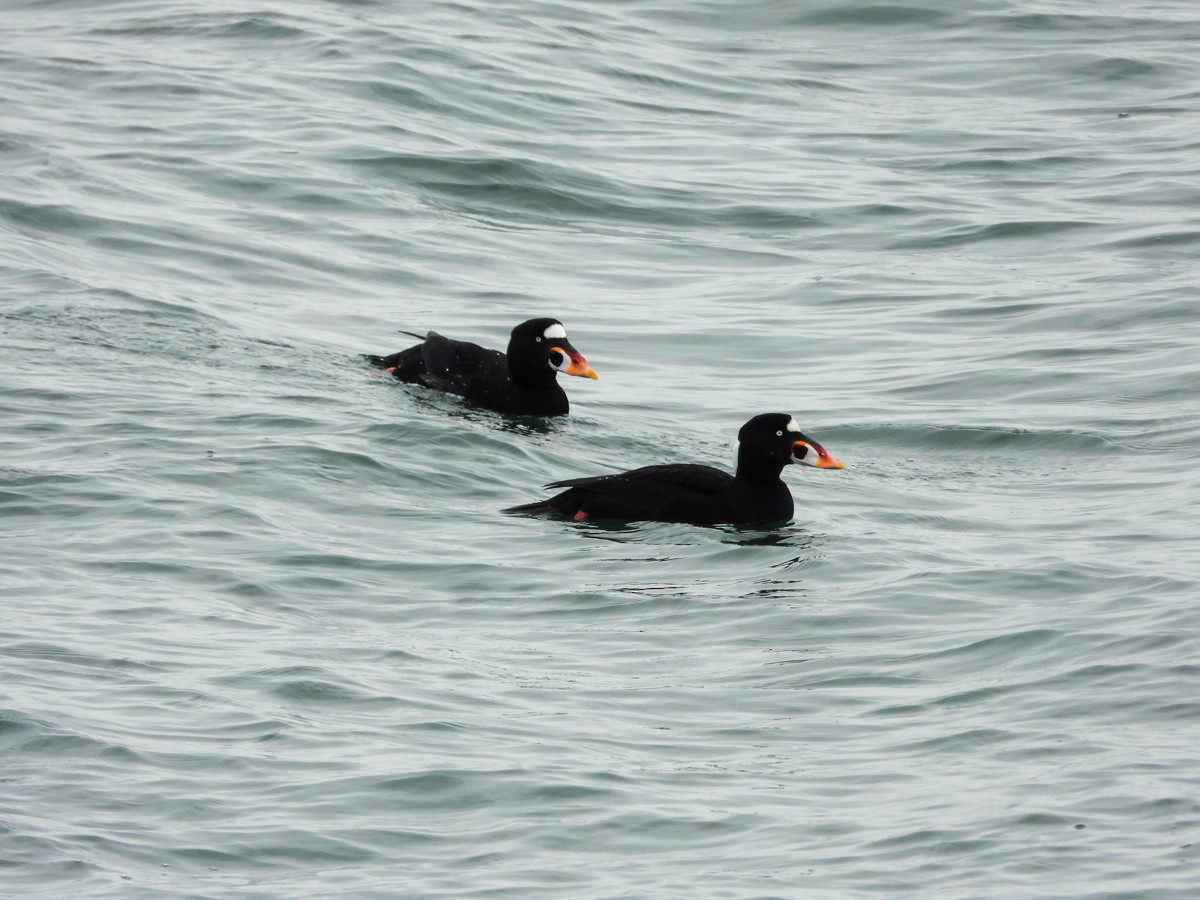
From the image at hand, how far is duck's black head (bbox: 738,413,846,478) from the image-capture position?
407 inches

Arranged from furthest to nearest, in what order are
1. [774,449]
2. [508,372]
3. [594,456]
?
1. [508,372]
2. [594,456]
3. [774,449]

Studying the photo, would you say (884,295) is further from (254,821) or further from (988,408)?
(254,821)

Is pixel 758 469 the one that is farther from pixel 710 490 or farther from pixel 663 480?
pixel 663 480

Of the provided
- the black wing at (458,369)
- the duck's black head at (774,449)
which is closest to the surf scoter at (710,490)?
the duck's black head at (774,449)

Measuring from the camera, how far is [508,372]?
12.7 meters

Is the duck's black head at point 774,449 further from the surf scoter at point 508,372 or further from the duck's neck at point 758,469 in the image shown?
the surf scoter at point 508,372

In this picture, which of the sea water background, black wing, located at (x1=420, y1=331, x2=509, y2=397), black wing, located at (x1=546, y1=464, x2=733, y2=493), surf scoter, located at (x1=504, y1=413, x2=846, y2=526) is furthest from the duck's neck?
black wing, located at (x1=420, y1=331, x2=509, y2=397)

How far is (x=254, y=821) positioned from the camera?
20.0 ft

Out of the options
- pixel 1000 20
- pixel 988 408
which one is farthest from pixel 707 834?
pixel 1000 20

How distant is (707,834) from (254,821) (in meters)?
1.43

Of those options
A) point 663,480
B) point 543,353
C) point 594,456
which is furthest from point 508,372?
point 663,480

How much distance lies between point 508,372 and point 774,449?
2.89 m

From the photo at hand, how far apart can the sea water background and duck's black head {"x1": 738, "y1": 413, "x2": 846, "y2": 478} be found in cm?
42

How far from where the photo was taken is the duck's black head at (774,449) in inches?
407
